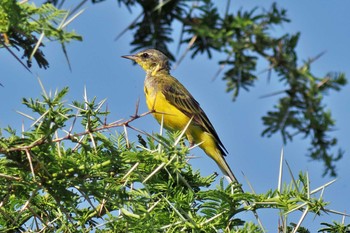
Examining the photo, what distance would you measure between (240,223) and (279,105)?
1.14 m

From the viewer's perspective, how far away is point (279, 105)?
2.29 metres

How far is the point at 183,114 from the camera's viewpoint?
824 cm

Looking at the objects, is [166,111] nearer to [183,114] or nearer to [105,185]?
[183,114]

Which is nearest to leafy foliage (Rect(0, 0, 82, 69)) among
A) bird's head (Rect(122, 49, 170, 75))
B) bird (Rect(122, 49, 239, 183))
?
bird (Rect(122, 49, 239, 183))

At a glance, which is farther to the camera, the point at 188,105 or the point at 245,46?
the point at 188,105

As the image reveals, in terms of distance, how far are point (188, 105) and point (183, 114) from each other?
29 centimetres

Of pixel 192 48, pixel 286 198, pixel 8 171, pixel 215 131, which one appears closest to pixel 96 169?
pixel 8 171

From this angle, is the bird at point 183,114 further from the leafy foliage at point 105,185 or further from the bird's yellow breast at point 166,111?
the leafy foliage at point 105,185

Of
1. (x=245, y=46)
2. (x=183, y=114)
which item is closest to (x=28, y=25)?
(x=245, y=46)

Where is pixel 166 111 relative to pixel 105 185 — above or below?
above

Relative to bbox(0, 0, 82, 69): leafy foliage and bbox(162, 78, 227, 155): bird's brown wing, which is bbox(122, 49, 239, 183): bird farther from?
bbox(0, 0, 82, 69): leafy foliage

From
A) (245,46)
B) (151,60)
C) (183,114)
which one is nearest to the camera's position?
(245,46)

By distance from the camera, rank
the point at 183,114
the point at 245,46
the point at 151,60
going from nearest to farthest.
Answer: the point at 245,46 → the point at 183,114 → the point at 151,60

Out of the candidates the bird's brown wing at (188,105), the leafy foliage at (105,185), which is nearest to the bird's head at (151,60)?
the bird's brown wing at (188,105)
